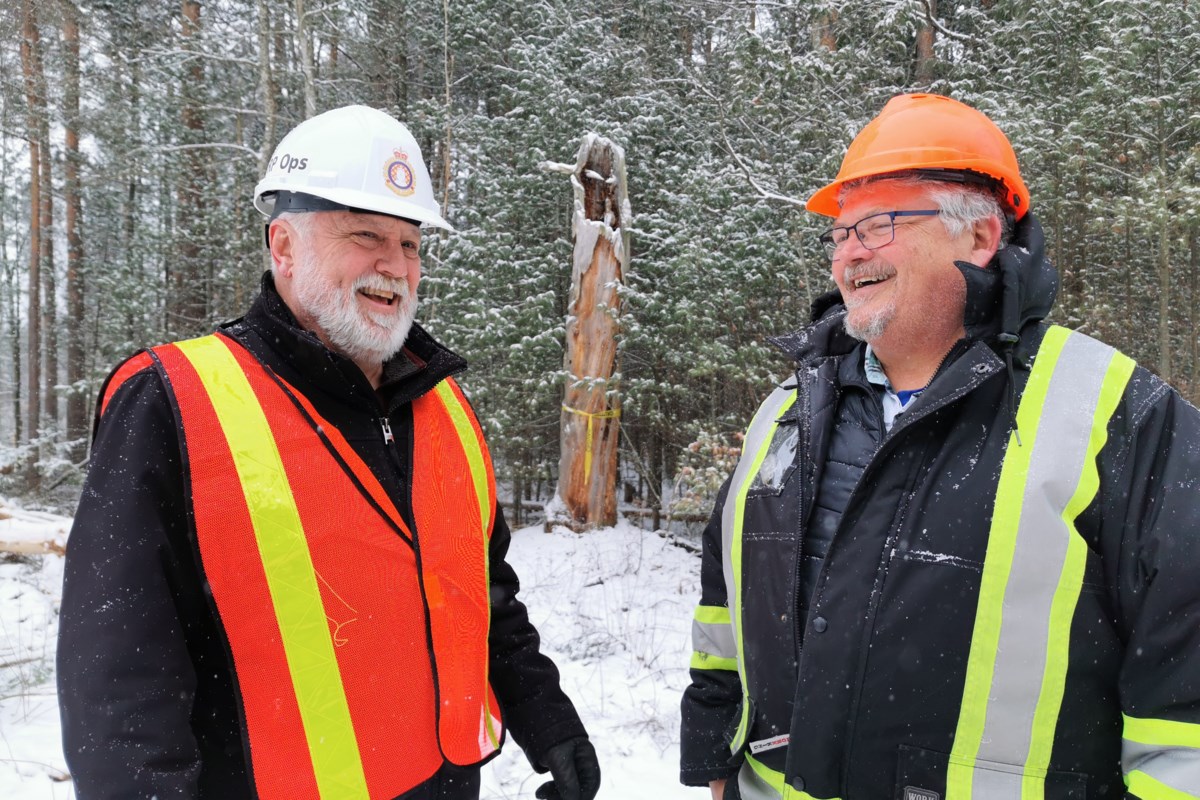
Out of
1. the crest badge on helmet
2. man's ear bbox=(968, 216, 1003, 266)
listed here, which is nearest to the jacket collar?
the crest badge on helmet

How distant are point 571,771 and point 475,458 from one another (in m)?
1.02

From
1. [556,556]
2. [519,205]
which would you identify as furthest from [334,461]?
[519,205]

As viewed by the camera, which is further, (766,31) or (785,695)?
(766,31)

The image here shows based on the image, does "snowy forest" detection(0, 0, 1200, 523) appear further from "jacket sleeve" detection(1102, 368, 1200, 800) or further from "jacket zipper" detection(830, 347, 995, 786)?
"jacket sleeve" detection(1102, 368, 1200, 800)

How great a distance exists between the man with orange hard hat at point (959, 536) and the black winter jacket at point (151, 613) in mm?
986

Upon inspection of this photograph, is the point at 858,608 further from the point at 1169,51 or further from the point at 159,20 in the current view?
the point at 159,20

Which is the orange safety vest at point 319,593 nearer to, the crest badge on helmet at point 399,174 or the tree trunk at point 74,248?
the crest badge on helmet at point 399,174

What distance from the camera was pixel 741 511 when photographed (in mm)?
2033

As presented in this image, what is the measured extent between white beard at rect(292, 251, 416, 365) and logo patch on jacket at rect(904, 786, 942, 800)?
1712mm

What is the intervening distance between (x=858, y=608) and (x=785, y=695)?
1.15 ft

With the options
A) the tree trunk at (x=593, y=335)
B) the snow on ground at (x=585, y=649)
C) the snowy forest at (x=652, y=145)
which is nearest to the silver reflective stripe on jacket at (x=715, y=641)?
the snow on ground at (x=585, y=649)

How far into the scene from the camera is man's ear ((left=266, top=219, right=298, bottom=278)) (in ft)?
6.56

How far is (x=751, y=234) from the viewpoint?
31.5ft

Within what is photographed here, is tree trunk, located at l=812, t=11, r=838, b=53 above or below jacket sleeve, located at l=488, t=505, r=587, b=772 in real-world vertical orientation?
above
